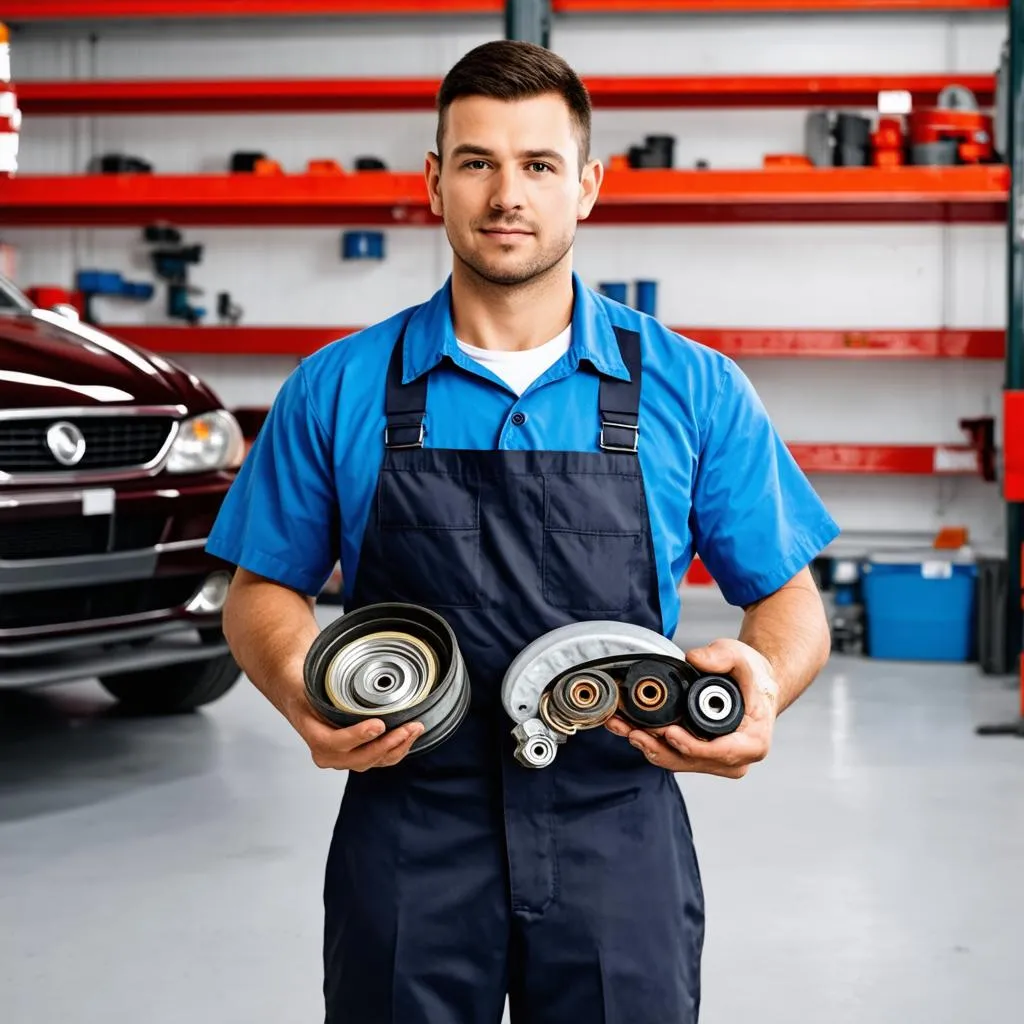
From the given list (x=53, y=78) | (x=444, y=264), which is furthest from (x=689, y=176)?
(x=53, y=78)

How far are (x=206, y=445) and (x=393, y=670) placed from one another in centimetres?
294

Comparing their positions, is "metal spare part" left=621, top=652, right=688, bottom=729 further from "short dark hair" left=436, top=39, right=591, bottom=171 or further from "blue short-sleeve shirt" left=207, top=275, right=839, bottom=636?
"short dark hair" left=436, top=39, right=591, bottom=171

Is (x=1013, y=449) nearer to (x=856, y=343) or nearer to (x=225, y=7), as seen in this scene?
(x=856, y=343)

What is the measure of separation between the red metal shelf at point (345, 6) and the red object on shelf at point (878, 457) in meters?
2.27

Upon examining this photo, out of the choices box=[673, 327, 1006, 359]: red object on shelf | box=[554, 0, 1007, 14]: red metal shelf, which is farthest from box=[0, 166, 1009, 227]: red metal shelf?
box=[554, 0, 1007, 14]: red metal shelf

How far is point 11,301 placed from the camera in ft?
14.6

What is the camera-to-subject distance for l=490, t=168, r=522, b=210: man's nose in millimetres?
1500

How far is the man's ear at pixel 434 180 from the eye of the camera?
1602 millimetres

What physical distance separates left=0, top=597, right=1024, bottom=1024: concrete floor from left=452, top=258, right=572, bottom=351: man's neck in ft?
5.41

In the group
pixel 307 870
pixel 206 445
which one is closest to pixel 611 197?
pixel 206 445

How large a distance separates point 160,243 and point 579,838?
7.98 meters

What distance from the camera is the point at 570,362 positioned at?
1.58 metres

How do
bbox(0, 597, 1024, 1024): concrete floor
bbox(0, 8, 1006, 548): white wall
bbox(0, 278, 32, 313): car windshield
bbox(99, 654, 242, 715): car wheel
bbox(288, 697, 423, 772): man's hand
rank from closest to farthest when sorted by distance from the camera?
bbox(288, 697, 423, 772): man's hand → bbox(0, 597, 1024, 1024): concrete floor → bbox(0, 278, 32, 313): car windshield → bbox(99, 654, 242, 715): car wheel → bbox(0, 8, 1006, 548): white wall

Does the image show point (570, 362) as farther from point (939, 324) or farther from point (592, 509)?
point (939, 324)
